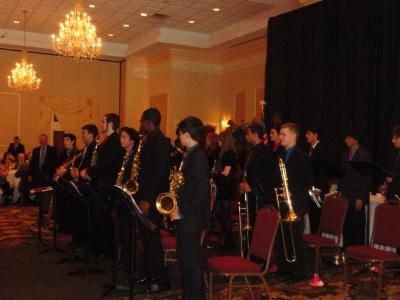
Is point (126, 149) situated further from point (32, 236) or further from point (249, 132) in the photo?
point (32, 236)

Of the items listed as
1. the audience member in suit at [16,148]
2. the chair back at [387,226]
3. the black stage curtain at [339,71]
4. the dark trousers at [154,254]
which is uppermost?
the black stage curtain at [339,71]

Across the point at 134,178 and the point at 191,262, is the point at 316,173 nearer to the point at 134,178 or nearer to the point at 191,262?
the point at 134,178

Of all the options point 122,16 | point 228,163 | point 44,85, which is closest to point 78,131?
point 44,85

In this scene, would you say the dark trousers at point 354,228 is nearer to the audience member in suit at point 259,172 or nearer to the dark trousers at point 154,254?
the audience member in suit at point 259,172

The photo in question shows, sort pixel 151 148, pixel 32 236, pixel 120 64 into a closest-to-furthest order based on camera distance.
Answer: pixel 151 148
pixel 32 236
pixel 120 64

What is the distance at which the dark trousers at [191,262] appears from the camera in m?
4.02

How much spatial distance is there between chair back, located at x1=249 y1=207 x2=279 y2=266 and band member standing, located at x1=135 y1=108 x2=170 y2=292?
0.93 meters

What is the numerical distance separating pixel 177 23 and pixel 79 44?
4.29 meters

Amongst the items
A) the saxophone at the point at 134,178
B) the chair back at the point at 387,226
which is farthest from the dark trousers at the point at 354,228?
the saxophone at the point at 134,178

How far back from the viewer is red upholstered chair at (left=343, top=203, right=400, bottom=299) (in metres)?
4.84

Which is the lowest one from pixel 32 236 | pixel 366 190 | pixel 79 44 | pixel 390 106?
pixel 32 236

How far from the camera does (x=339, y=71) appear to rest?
9.48 metres

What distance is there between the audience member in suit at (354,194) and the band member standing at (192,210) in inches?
119

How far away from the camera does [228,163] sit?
6805 mm
